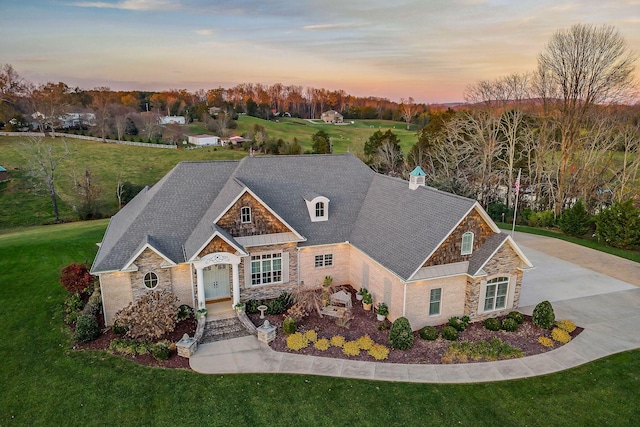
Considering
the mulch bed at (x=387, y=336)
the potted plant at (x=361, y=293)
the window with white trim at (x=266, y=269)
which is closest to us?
the mulch bed at (x=387, y=336)

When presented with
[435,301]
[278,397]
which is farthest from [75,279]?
[435,301]

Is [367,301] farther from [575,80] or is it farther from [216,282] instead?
[575,80]

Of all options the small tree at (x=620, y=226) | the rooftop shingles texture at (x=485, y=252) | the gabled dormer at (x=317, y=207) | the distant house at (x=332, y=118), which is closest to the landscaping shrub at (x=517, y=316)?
the rooftop shingles texture at (x=485, y=252)

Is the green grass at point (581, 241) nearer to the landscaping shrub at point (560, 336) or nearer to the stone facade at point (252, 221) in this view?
the landscaping shrub at point (560, 336)

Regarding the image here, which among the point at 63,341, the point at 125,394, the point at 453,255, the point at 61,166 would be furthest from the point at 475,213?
the point at 61,166

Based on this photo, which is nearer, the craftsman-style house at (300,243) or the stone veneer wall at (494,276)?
the craftsman-style house at (300,243)

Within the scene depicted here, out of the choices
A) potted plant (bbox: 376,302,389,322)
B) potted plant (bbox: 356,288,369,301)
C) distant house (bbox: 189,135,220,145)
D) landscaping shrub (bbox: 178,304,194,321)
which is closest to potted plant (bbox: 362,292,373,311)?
potted plant (bbox: 356,288,369,301)
